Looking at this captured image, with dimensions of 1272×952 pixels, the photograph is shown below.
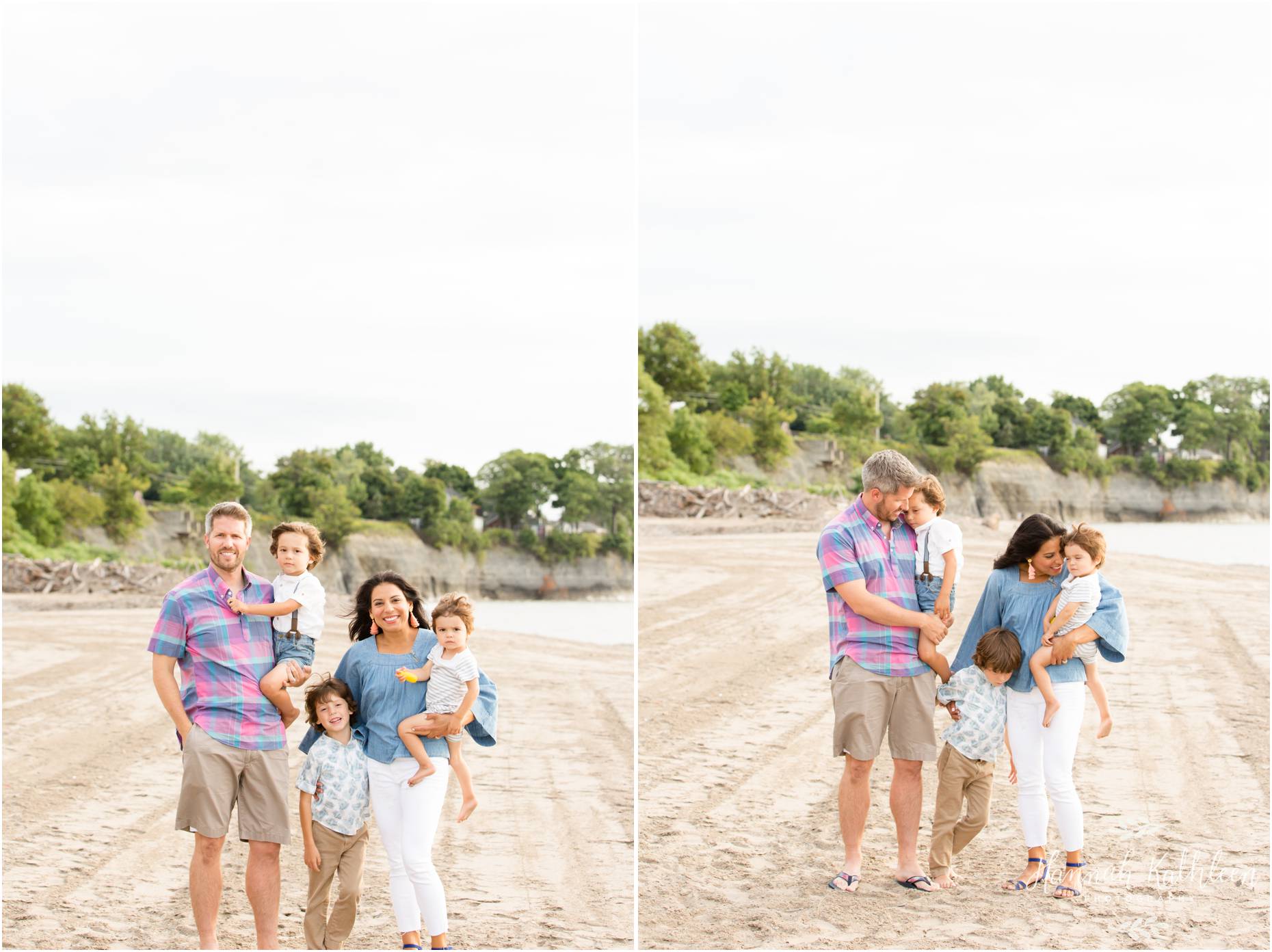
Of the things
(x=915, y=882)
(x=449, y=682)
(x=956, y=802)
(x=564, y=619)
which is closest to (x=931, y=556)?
(x=956, y=802)

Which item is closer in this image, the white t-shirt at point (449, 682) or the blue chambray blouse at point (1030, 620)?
the white t-shirt at point (449, 682)

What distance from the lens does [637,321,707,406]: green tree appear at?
19.2 meters

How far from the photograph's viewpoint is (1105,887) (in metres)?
4.44

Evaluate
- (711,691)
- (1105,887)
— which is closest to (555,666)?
(711,691)

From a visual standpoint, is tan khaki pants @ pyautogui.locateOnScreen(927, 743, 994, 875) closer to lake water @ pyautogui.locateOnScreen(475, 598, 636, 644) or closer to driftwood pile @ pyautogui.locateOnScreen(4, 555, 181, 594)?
lake water @ pyautogui.locateOnScreen(475, 598, 636, 644)

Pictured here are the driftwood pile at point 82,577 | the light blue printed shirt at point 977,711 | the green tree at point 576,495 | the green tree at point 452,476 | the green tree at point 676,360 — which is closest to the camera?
the light blue printed shirt at point 977,711

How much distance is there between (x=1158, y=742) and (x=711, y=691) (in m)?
3.45

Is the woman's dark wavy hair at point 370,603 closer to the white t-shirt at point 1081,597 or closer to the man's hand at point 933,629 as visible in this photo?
the man's hand at point 933,629

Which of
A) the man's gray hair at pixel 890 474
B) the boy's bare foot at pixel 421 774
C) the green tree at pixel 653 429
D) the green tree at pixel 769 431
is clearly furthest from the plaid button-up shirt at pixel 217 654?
the green tree at pixel 769 431

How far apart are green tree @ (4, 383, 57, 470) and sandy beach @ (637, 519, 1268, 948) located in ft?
29.7

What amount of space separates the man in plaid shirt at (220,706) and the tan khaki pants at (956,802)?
2031mm

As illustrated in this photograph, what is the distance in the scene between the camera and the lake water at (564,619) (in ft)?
52.7

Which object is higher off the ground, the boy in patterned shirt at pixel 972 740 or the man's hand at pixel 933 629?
the man's hand at pixel 933 629

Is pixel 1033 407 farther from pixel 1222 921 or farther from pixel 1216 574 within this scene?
pixel 1222 921
